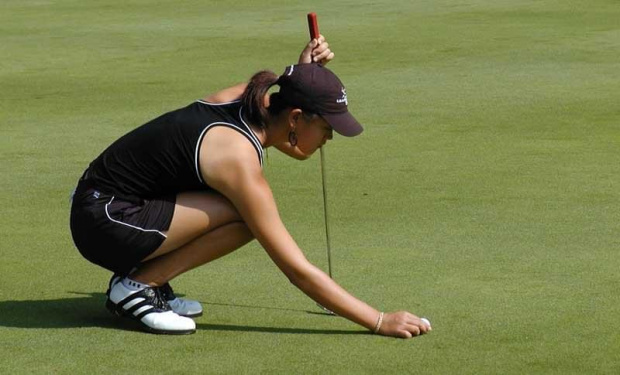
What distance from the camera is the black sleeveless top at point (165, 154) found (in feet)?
17.4

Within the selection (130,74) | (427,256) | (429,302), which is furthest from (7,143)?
(429,302)

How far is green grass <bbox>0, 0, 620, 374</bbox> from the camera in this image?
5332 mm

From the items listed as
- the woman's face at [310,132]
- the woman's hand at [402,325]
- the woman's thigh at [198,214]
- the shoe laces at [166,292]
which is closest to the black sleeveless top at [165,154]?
the woman's thigh at [198,214]

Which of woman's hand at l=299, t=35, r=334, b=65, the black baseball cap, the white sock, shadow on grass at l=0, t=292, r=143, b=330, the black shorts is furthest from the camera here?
woman's hand at l=299, t=35, r=334, b=65

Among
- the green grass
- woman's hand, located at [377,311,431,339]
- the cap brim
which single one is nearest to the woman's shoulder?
the cap brim

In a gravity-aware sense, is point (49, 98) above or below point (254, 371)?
below

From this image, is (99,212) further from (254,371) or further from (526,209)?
(526,209)

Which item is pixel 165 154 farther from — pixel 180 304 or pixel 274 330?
pixel 274 330

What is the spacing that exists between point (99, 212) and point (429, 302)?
1.42 meters

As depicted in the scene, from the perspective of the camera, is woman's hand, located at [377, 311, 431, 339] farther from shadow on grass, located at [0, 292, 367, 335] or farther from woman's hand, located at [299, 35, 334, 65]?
woman's hand, located at [299, 35, 334, 65]

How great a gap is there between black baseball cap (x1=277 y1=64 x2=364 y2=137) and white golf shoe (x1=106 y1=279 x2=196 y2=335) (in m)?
0.97

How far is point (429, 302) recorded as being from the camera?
5.89 metres

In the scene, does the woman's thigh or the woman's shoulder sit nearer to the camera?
the woman's thigh

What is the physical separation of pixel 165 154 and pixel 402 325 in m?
1.09
